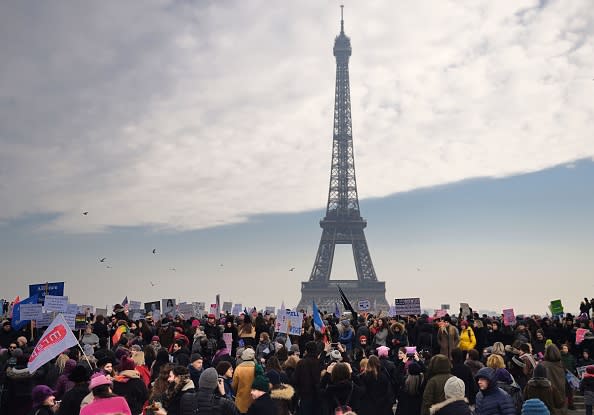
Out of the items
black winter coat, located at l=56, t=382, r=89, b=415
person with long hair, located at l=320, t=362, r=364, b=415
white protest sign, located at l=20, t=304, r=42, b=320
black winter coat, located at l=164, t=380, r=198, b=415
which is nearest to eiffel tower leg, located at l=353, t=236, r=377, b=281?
white protest sign, located at l=20, t=304, r=42, b=320

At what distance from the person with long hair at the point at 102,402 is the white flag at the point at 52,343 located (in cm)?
341

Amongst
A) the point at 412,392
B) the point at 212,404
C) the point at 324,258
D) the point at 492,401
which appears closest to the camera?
the point at 212,404

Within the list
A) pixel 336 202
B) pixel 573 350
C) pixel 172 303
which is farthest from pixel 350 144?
pixel 573 350

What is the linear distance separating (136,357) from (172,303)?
698 inches

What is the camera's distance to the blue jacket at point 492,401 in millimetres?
8273

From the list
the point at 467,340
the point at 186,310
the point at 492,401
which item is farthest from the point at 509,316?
the point at 492,401

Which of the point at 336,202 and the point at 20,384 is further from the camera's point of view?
the point at 336,202

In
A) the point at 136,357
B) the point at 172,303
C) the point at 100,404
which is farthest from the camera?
the point at 172,303

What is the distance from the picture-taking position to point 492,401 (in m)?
8.33

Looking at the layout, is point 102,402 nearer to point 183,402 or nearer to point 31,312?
point 183,402

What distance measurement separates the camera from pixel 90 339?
1588 cm

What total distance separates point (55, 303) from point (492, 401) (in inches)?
487

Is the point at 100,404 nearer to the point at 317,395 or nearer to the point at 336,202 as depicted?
the point at 317,395

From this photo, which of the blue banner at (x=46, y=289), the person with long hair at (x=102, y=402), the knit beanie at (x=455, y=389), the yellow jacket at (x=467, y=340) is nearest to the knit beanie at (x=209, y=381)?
the person with long hair at (x=102, y=402)
